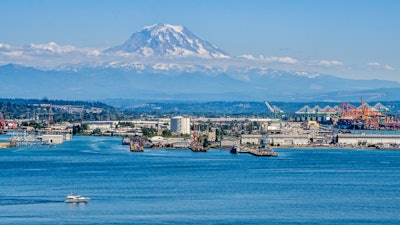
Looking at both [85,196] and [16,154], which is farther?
[16,154]

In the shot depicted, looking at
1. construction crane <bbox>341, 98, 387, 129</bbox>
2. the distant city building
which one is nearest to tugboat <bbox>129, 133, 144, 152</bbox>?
the distant city building

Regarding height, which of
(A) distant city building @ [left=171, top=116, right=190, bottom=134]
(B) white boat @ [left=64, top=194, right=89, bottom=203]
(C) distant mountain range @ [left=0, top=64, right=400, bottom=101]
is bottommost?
(B) white boat @ [left=64, top=194, right=89, bottom=203]

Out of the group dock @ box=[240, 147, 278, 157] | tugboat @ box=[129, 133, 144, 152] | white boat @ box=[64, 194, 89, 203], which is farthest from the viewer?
tugboat @ box=[129, 133, 144, 152]

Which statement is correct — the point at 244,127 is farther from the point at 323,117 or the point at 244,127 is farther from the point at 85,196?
the point at 85,196

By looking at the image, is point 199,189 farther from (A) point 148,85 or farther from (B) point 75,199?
(A) point 148,85

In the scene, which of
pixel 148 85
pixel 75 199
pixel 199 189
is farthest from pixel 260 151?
pixel 148 85

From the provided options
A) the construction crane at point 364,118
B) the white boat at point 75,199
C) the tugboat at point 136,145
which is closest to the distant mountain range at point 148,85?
the construction crane at point 364,118

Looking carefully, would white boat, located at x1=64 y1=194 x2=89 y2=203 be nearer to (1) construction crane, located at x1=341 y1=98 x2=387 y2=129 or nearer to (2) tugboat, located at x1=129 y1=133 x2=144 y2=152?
(2) tugboat, located at x1=129 y1=133 x2=144 y2=152

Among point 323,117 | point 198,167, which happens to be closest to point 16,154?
point 198,167
